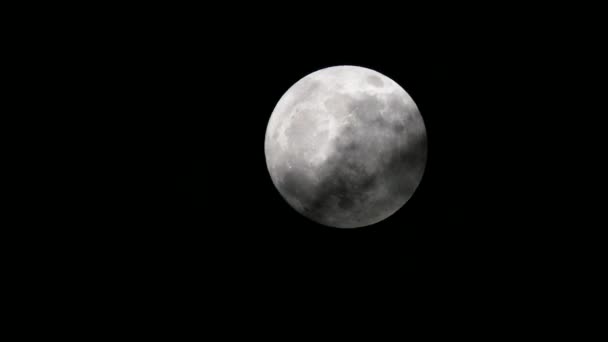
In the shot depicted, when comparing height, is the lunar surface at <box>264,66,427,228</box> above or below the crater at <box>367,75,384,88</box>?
below

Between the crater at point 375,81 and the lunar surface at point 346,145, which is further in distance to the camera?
the crater at point 375,81

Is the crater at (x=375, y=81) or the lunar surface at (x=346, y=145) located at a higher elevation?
the crater at (x=375, y=81)

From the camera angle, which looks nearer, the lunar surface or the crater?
the lunar surface

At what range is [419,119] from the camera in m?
3.64

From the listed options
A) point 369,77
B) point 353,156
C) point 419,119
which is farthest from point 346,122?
point 419,119

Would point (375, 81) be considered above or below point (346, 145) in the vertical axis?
above

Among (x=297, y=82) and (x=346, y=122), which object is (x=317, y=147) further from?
(x=297, y=82)

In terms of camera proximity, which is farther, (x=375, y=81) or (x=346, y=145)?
(x=375, y=81)

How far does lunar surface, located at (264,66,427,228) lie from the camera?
129 inches

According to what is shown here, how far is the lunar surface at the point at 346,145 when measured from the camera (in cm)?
328

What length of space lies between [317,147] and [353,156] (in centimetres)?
28

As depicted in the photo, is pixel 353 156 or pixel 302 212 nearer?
pixel 353 156

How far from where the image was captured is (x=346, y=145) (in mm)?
3248

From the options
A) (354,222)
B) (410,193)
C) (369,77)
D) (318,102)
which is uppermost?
(369,77)
